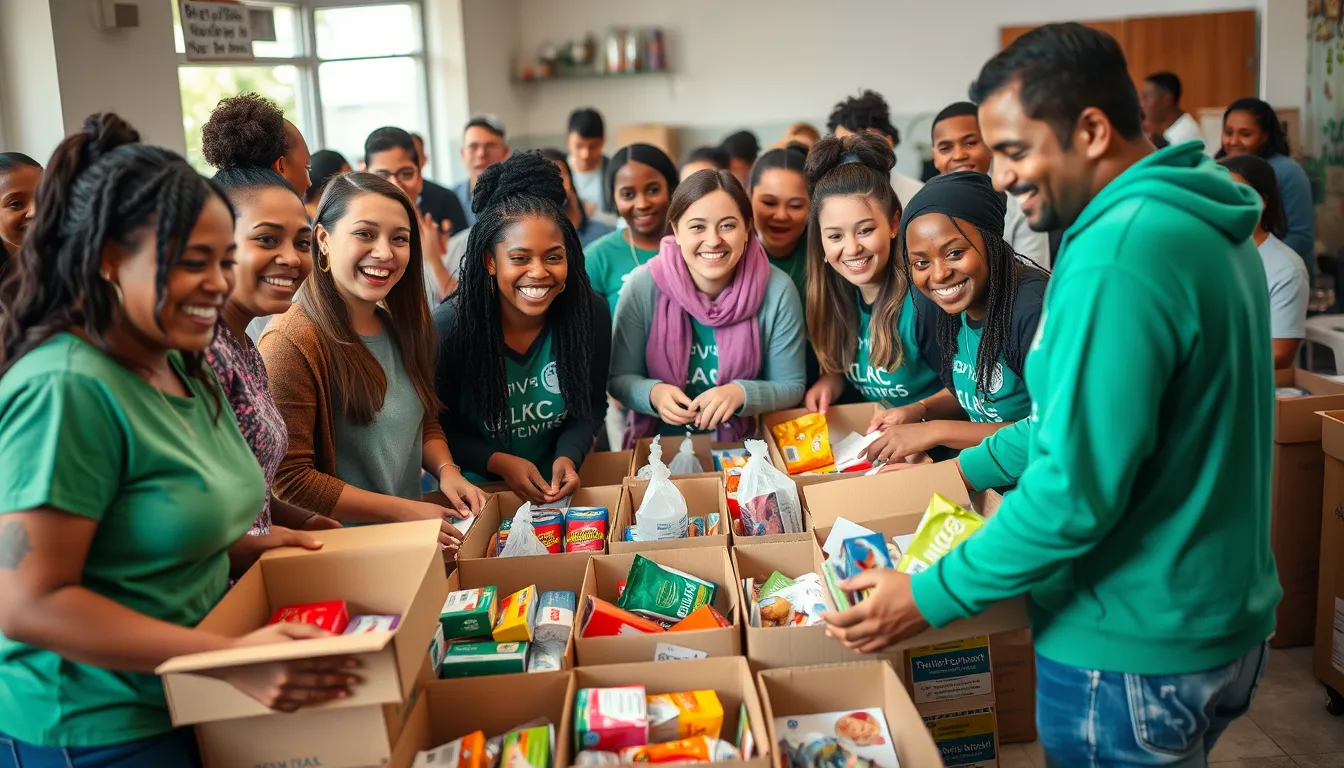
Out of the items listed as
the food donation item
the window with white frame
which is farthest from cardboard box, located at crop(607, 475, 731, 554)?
the window with white frame

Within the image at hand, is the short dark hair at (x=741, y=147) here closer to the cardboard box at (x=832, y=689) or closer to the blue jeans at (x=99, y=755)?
the cardboard box at (x=832, y=689)

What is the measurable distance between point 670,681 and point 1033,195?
3.05ft

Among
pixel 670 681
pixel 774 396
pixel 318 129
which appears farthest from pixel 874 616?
pixel 318 129

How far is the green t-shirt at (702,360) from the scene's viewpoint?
295cm

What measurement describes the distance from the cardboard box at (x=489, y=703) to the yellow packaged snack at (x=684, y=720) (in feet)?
0.50

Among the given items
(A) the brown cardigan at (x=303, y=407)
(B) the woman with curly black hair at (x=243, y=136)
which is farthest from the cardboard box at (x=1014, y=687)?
(B) the woman with curly black hair at (x=243, y=136)

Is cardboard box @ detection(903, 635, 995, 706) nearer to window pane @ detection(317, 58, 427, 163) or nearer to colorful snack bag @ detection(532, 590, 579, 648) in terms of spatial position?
colorful snack bag @ detection(532, 590, 579, 648)

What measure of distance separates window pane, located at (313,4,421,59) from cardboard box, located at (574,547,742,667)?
583cm

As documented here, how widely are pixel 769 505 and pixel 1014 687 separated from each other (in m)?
0.86

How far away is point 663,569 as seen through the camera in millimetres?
1975

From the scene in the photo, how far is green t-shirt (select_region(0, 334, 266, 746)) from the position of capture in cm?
116

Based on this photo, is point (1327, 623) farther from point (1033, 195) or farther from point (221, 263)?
point (221, 263)

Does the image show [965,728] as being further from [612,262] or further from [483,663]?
[612,262]

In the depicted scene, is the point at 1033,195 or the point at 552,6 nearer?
the point at 1033,195
